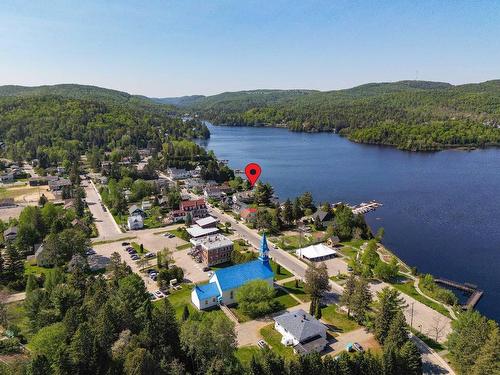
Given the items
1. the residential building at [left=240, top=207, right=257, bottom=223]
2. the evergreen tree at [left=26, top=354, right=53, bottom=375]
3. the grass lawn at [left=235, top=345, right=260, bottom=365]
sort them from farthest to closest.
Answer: the residential building at [left=240, top=207, right=257, bottom=223] → the grass lawn at [left=235, top=345, right=260, bottom=365] → the evergreen tree at [left=26, top=354, right=53, bottom=375]

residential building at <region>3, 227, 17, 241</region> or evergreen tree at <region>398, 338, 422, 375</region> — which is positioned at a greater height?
evergreen tree at <region>398, 338, 422, 375</region>

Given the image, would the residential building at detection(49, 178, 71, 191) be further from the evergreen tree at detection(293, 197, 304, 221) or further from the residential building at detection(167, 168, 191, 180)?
the evergreen tree at detection(293, 197, 304, 221)

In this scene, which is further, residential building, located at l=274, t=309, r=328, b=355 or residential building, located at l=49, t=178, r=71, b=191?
residential building, located at l=49, t=178, r=71, b=191

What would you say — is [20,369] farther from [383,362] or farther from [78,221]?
[78,221]

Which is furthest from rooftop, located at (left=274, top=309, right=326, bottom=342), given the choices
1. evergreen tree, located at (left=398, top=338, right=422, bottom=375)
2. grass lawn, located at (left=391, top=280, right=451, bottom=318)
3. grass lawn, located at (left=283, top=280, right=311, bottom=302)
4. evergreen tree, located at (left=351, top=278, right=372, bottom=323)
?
grass lawn, located at (left=391, top=280, right=451, bottom=318)

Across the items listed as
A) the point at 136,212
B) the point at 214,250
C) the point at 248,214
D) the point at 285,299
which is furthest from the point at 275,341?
the point at 136,212

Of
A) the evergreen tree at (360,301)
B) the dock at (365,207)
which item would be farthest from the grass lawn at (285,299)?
the dock at (365,207)
